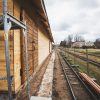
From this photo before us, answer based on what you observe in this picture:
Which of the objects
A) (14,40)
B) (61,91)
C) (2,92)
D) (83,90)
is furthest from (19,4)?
(83,90)

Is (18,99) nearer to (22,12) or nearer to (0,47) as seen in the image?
(0,47)

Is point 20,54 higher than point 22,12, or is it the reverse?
point 22,12

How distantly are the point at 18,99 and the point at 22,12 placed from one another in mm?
3155

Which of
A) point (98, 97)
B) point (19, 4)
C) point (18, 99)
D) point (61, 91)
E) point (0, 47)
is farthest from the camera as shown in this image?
point (61, 91)

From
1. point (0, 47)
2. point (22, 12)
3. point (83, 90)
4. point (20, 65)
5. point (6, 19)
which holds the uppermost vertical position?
point (22, 12)

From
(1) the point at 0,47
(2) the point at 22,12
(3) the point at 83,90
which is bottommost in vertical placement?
(3) the point at 83,90

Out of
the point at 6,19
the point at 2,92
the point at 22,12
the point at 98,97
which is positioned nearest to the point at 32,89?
the point at 2,92

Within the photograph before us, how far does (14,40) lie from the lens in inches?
237

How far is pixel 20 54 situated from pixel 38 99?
185 cm

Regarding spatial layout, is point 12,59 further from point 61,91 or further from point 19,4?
point 61,91

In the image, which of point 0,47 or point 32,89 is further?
point 32,89

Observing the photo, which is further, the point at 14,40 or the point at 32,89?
the point at 32,89

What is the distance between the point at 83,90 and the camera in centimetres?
874

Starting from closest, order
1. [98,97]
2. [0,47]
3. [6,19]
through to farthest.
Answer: [6,19]
[0,47]
[98,97]
